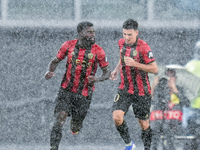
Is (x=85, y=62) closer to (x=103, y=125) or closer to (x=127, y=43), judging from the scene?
(x=127, y=43)

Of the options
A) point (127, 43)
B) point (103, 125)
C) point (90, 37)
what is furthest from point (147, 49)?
point (103, 125)

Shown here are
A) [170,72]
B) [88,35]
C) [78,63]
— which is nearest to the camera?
[88,35]

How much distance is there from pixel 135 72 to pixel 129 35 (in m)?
0.57

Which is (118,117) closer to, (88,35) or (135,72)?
(135,72)

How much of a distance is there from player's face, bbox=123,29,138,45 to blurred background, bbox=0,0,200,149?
5.37 metres

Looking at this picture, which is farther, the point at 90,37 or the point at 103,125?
the point at 103,125

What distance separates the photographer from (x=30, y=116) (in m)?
15.0

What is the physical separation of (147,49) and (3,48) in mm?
6883

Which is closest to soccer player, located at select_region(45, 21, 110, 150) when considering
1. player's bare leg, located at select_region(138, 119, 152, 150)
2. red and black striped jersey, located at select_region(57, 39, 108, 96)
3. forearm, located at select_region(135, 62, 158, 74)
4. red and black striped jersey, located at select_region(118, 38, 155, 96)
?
red and black striped jersey, located at select_region(57, 39, 108, 96)

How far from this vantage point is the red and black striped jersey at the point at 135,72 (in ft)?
30.8

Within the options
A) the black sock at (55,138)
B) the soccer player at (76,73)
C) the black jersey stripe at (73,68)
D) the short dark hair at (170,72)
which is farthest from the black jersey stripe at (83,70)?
the short dark hair at (170,72)

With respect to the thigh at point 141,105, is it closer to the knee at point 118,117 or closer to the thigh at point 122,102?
the thigh at point 122,102

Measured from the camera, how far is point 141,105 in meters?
9.52

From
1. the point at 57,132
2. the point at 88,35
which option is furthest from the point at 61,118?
the point at 88,35
